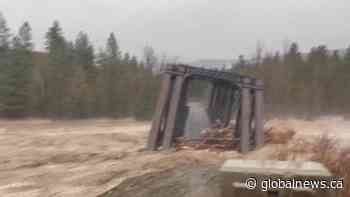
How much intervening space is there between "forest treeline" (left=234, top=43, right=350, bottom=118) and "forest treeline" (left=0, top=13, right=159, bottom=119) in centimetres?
1460

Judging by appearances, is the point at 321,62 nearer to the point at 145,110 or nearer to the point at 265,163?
the point at 145,110

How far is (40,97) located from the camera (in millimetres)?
54031

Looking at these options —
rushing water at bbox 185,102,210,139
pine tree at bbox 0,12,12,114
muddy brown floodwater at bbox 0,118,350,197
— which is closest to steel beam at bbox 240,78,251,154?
muddy brown floodwater at bbox 0,118,350,197

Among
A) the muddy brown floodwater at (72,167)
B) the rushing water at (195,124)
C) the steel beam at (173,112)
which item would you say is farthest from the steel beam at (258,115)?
the rushing water at (195,124)

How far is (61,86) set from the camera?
56.4 meters

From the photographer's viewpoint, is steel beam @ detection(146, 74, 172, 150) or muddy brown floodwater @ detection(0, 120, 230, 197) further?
steel beam @ detection(146, 74, 172, 150)

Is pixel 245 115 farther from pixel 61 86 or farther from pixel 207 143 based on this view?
pixel 61 86

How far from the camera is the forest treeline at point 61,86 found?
172ft

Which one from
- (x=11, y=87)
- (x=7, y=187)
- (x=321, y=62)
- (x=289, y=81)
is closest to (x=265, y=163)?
(x=7, y=187)

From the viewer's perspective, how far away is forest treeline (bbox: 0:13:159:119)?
52.4 m

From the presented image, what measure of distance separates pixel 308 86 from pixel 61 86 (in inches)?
1171

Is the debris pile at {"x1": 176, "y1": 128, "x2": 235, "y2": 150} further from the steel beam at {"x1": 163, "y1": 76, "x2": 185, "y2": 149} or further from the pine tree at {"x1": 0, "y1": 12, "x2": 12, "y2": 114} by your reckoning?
the pine tree at {"x1": 0, "y1": 12, "x2": 12, "y2": 114}

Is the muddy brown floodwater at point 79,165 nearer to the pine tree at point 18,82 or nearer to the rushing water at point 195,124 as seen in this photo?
the rushing water at point 195,124

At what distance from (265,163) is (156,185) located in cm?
393
